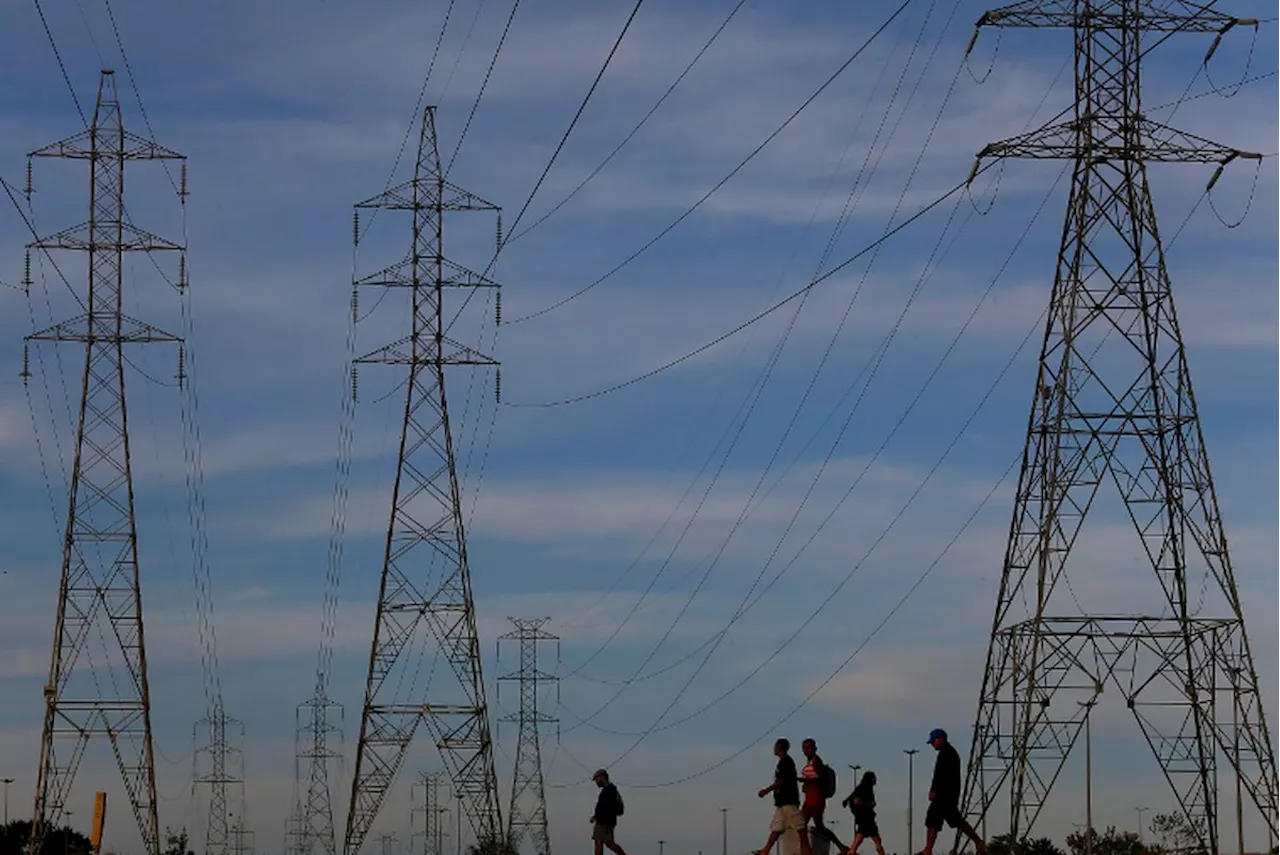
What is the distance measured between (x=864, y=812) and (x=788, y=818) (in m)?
1.37

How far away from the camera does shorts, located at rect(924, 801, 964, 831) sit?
38.7m

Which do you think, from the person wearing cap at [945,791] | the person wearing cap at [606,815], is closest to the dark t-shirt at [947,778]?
the person wearing cap at [945,791]

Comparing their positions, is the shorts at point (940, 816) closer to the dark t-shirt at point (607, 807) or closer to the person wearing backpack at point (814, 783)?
the person wearing backpack at point (814, 783)

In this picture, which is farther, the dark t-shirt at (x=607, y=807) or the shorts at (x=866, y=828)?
the dark t-shirt at (x=607, y=807)

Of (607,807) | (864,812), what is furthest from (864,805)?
(607,807)

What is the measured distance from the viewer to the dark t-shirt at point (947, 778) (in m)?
38.2

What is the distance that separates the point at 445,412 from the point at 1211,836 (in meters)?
28.6

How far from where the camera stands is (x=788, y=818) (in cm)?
3938

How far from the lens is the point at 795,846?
39.6 meters

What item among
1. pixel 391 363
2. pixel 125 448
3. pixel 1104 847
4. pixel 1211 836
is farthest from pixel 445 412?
pixel 1104 847

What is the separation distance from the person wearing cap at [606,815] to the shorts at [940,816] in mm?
7089

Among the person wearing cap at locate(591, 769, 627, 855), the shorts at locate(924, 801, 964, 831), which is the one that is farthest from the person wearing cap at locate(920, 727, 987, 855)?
the person wearing cap at locate(591, 769, 627, 855)

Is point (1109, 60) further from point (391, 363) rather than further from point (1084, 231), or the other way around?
point (391, 363)

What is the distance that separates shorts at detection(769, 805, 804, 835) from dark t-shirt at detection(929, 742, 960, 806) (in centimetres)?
249
